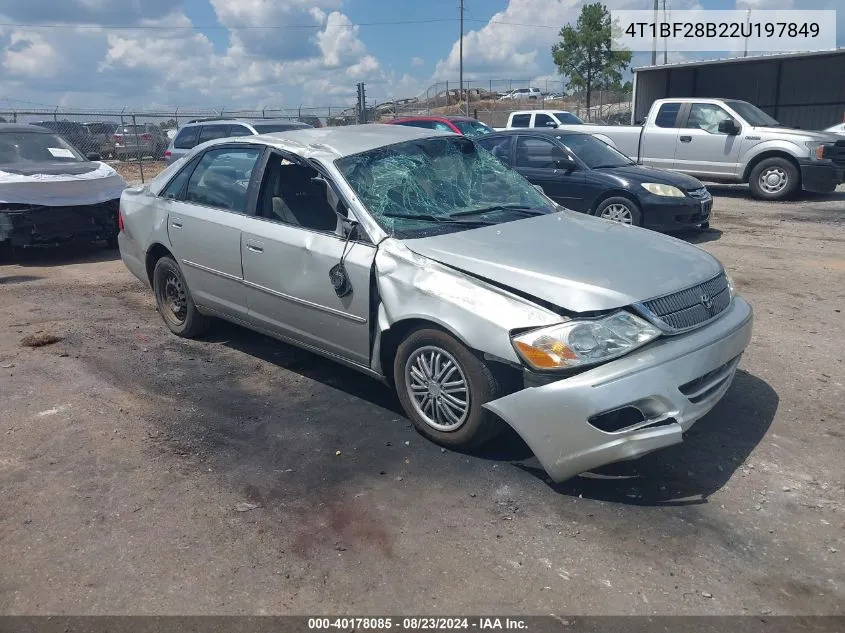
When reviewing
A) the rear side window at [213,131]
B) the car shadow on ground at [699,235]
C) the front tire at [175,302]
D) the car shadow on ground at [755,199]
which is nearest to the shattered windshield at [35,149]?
the rear side window at [213,131]

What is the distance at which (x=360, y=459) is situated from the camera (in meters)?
3.94

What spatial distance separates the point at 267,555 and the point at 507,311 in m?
1.59

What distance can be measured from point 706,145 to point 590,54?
102 ft

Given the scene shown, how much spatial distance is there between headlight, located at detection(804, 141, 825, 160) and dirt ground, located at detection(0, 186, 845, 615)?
28.3 feet

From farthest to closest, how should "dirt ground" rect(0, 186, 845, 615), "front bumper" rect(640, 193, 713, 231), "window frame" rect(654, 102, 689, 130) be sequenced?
"window frame" rect(654, 102, 689, 130) < "front bumper" rect(640, 193, 713, 231) < "dirt ground" rect(0, 186, 845, 615)

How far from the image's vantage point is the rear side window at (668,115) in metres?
14.1

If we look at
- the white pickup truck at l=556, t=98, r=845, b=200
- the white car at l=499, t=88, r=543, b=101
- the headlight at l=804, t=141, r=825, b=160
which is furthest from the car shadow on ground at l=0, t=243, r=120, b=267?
the white car at l=499, t=88, r=543, b=101

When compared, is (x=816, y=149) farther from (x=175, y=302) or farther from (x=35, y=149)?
(x=35, y=149)

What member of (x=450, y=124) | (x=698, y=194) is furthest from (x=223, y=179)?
(x=450, y=124)

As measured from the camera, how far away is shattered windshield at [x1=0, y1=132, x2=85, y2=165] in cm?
960

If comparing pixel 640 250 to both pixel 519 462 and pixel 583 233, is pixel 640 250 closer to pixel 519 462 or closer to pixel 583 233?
pixel 583 233

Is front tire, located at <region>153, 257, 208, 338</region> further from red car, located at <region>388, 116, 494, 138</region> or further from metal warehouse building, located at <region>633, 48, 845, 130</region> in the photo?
metal warehouse building, located at <region>633, 48, 845, 130</region>

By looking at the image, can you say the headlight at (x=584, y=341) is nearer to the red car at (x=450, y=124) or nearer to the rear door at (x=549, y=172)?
the rear door at (x=549, y=172)

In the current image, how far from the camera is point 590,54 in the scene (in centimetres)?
4197
